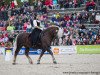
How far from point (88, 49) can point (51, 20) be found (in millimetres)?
5943

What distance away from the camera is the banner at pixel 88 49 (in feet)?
114

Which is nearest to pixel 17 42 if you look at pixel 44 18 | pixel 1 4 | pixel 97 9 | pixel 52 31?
pixel 52 31

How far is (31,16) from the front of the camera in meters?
39.9

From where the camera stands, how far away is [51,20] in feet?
130

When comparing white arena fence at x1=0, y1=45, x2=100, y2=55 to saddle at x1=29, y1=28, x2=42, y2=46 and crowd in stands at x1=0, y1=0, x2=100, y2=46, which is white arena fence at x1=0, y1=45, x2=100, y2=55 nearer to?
crowd in stands at x1=0, y1=0, x2=100, y2=46

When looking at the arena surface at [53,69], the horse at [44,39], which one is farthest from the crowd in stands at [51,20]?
the arena surface at [53,69]

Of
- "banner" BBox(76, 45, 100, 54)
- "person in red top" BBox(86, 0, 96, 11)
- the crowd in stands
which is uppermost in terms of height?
"person in red top" BBox(86, 0, 96, 11)

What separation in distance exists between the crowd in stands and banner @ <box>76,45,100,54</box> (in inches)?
55.2

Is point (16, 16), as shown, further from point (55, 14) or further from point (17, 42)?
point (17, 42)

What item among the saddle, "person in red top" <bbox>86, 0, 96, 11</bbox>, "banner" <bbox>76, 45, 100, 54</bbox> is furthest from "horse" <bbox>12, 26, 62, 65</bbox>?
"person in red top" <bbox>86, 0, 96, 11</bbox>

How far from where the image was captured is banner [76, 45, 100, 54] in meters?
34.7

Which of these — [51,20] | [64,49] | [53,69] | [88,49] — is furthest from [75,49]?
[53,69]

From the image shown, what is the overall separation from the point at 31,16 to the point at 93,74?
24057 mm

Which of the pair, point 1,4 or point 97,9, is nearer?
point 97,9
